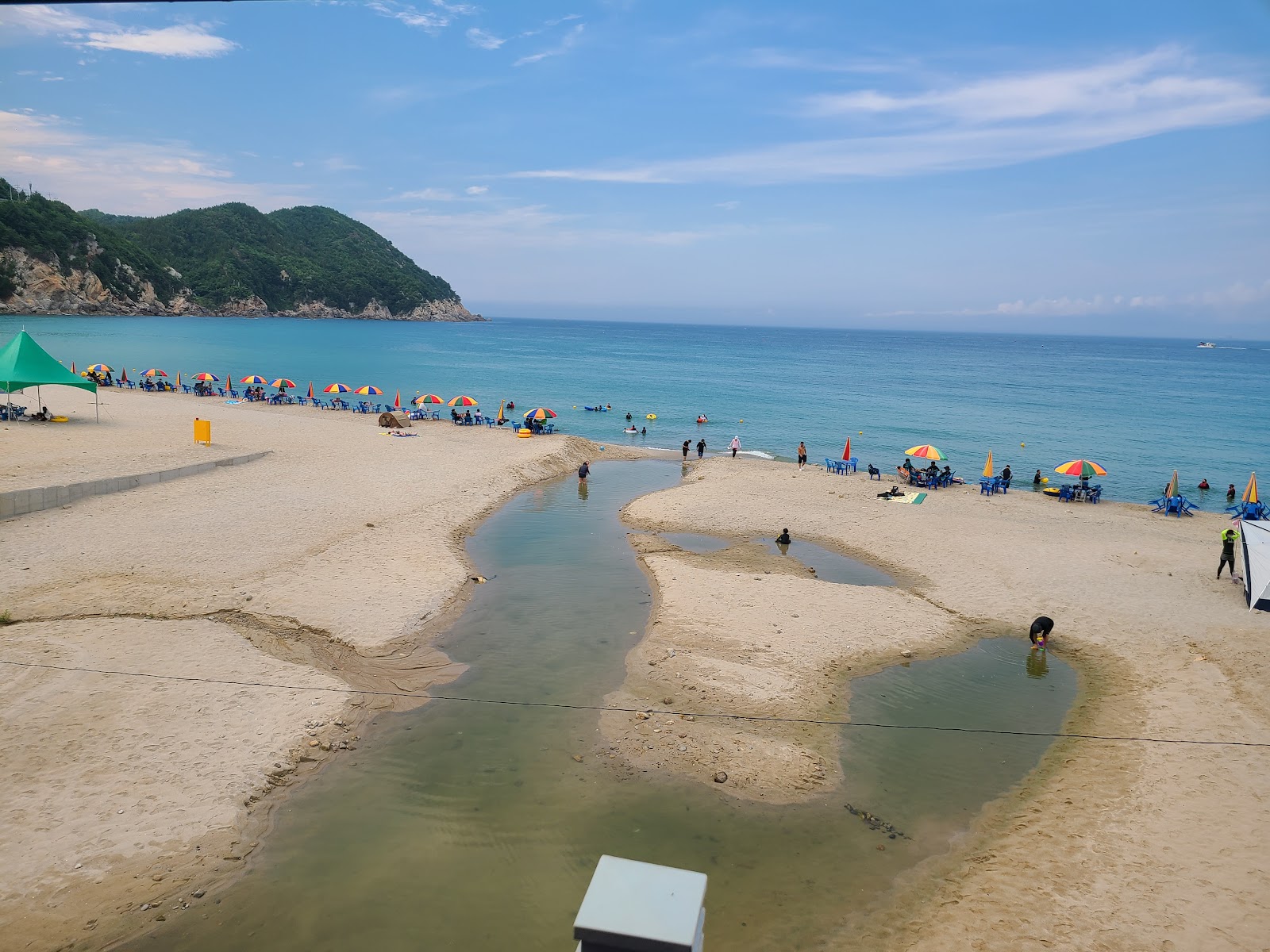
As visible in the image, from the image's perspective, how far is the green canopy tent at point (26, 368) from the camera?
83.6 feet

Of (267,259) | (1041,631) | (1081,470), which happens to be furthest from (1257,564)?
(267,259)

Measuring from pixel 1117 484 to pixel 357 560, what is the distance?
33.5 meters

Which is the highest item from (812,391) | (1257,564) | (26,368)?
(26,368)

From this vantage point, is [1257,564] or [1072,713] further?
[1257,564]

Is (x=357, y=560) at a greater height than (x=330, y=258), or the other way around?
(x=330, y=258)

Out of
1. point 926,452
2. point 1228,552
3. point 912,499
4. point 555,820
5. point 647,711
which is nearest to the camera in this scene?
point 555,820

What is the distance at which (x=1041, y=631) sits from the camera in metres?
13.8

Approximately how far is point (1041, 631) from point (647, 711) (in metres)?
8.22

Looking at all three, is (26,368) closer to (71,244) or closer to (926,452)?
(926,452)

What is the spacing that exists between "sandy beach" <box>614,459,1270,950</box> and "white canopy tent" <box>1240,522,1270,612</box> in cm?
44

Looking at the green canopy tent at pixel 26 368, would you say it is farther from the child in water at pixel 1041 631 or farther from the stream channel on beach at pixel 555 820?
the child in water at pixel 1041 631

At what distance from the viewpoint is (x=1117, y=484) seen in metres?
33.1

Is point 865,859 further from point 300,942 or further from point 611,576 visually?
point 611,576

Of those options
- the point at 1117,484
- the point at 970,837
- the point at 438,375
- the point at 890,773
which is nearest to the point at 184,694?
the point at 890,773
